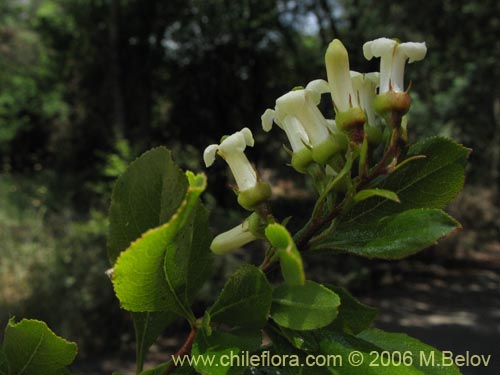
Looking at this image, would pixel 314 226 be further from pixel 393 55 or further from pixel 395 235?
pixel 393 55

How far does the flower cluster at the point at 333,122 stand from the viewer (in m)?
0.44

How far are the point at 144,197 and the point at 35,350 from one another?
5.7 inches

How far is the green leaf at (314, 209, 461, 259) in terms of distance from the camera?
0.38 meters

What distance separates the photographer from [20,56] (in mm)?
9234

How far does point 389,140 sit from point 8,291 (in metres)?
3.95

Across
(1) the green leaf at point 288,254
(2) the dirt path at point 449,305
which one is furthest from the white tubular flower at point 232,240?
(2) the dirt path at point 449,305

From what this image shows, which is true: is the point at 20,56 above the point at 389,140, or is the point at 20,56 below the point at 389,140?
above

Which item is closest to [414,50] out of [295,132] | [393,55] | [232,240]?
[393,55]

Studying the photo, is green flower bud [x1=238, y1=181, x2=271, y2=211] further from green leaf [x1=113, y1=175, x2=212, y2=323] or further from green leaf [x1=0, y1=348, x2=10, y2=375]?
green leaf [x1=0, y1=348, x2=10, y2=375]

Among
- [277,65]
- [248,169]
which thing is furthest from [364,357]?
[277,65]

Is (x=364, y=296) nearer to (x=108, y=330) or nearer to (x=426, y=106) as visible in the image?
(x=426, y=106)

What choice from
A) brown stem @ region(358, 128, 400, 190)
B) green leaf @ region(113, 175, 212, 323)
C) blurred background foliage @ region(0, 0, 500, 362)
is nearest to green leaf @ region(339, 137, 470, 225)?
brown stem @ region(358, 128, 400, 190)

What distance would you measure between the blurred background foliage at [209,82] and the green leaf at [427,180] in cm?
407

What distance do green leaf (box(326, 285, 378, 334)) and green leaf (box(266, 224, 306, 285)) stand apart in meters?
0.11
